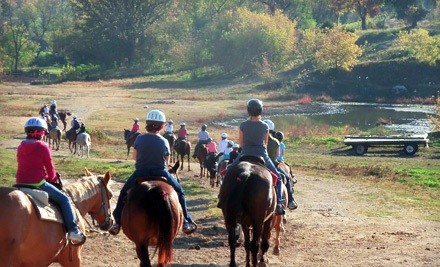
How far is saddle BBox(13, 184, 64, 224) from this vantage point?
11172 mm

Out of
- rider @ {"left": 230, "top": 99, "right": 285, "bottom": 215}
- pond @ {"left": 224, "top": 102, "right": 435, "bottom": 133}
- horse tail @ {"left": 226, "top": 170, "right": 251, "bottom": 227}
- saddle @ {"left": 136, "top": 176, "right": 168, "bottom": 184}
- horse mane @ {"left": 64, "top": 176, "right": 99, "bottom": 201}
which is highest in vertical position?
rider @ {"left": 230, "top": 99, "right": 285, "bottom": 215}

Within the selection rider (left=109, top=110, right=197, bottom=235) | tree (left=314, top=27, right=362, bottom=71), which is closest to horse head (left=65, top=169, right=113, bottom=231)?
rider (left=109, top=110, right=197, bottom=235)

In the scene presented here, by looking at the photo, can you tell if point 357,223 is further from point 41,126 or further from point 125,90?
point 125,90

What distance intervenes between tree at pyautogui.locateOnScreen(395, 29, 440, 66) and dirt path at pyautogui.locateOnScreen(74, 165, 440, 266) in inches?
2390

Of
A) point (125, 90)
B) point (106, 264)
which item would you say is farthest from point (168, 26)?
point (106, 264)

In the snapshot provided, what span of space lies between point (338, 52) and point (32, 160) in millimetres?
74569

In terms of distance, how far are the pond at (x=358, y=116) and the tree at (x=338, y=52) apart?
9146mm

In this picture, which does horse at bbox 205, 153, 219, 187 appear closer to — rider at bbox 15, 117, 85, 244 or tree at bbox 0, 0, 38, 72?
rider at bbox 15, 117, 85, 244

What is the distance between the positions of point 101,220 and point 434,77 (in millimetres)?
71424

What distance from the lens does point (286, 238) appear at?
743 inches

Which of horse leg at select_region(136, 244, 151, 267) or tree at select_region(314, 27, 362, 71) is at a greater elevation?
tree at select_region(314, 27, 362, 71)

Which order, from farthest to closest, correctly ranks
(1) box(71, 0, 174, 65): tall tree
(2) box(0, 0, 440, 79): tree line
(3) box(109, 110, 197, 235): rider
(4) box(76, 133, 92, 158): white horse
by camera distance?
1. (1) box(71, 0, 174, 65): tall tree
2. (2) box(0, 0, 440, 79): tree line
3. (4) box(76, 133, 92, 158): white horse
4. (3) box(109, 110, 197, 235): rider

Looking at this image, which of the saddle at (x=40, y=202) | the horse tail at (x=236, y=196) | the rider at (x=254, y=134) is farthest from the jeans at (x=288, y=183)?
the saddle at (x=40, y=202)

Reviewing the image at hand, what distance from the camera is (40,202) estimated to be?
11.3 metres
